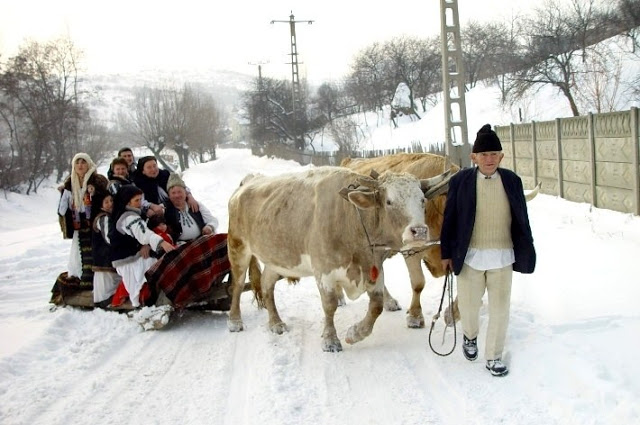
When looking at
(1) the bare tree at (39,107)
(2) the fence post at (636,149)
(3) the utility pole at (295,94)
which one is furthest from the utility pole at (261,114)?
Result: (2) the fence post at (636,149)

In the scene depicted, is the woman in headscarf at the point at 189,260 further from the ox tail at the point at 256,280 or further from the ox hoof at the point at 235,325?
the ox hoof at the point at 235,325

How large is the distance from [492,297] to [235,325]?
298 cm

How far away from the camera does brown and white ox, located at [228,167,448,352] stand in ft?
15.6

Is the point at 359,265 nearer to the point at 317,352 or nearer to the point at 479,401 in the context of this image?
the point at 317,352

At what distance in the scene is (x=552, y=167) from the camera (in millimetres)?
12844

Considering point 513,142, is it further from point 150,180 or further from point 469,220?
point 469,220

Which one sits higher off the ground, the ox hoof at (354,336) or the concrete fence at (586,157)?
the concrete fence at (586,157)

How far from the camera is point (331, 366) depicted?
4820 millimetres

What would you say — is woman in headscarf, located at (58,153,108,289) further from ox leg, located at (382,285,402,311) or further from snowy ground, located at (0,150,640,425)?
ox leg, located at (382,285,402,311)

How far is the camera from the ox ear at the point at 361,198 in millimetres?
4746

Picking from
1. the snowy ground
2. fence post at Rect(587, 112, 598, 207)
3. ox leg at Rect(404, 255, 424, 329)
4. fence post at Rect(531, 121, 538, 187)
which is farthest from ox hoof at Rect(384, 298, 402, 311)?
fence post at Rect(531, 121, 538, 187)

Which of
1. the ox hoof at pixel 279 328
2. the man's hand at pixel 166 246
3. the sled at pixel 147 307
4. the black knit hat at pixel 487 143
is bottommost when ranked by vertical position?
the ox hoof at pixel 279 328

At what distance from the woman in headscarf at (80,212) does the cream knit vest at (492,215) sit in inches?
184

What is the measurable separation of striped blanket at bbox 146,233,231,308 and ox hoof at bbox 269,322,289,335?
1078mm
